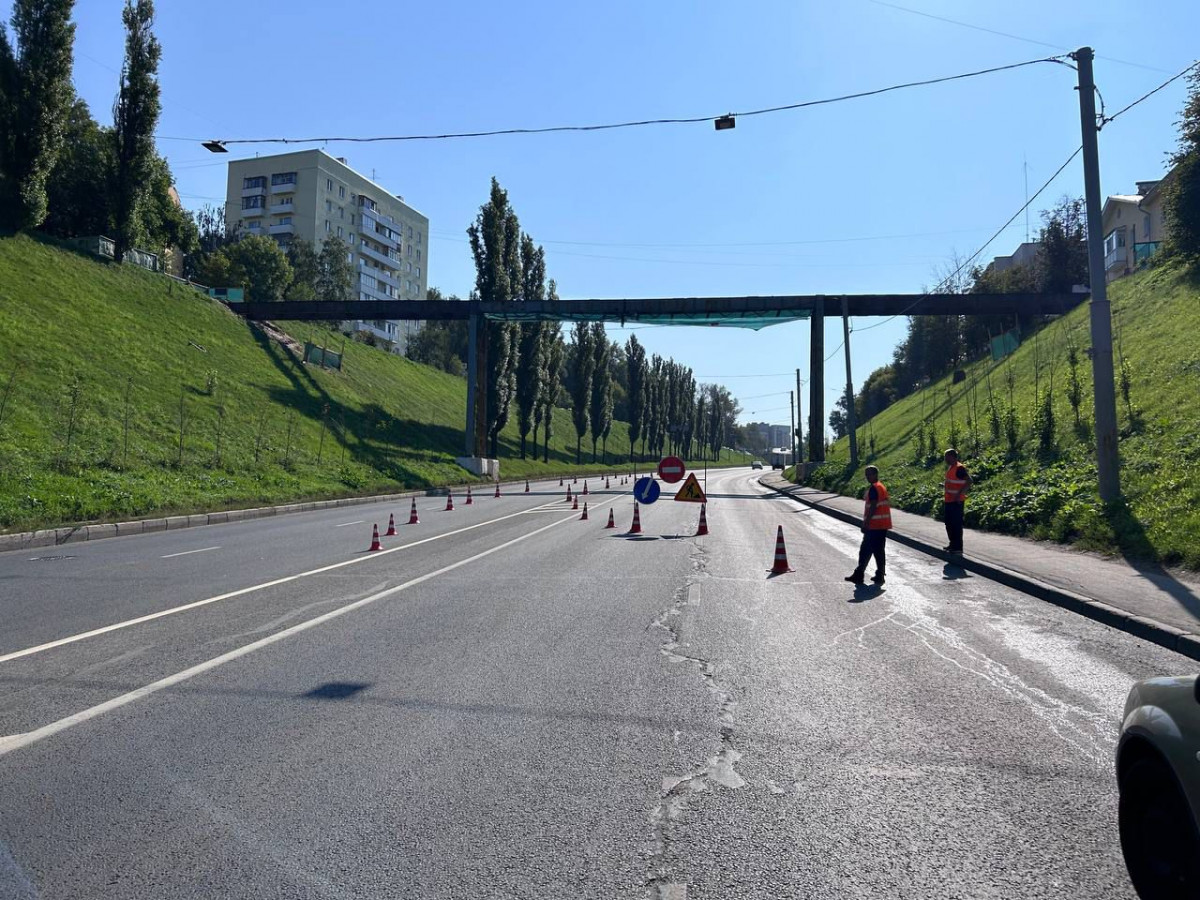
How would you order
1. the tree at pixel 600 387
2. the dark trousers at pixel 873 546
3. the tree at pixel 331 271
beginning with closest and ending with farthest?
the dark trousers at pixel 873 546 < the tree at pixel 600 387 < the tree at pixel 331 271

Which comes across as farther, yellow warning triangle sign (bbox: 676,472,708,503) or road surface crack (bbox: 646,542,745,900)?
yellow warning triangle sign (bbox: 676,472,708,503)

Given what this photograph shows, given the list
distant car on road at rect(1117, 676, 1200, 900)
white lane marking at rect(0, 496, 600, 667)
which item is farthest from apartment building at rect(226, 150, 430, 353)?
distant car on road at rect(1117, 676, 1200, 900)

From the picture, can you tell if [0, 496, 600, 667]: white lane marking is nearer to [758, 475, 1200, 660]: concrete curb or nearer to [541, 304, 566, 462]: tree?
[758, 475, 1200, 660]: concrete curb

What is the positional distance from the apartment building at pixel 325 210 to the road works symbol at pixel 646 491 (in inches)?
2769

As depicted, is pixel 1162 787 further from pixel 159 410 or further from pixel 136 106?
pixel 136 106

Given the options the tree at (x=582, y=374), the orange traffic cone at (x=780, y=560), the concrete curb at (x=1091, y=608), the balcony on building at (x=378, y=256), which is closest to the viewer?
the concrete curb at (x=1091, y=608)

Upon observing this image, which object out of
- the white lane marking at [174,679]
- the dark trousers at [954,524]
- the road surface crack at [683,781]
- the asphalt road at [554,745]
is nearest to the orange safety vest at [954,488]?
the dark trousers at [954,524]

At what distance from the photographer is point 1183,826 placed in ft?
9.00

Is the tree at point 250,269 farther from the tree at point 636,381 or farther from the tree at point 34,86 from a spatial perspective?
the tree at point 636,381

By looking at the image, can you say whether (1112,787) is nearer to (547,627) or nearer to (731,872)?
(731,872)

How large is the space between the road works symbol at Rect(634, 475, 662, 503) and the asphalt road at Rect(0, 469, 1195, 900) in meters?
8.44

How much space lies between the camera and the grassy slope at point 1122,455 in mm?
13000

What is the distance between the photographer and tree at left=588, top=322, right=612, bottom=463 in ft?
256

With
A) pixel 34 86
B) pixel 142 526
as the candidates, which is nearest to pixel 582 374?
pixel 34 86
